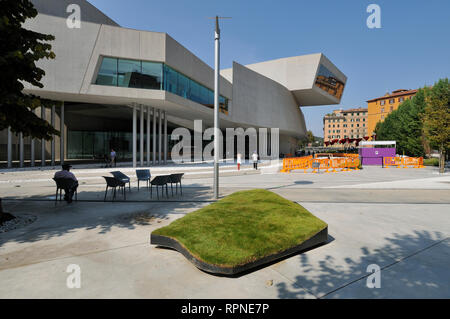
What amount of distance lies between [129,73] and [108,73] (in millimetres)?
1629

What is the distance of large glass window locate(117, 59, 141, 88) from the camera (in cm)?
2061

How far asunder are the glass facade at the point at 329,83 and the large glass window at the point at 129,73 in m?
37.5

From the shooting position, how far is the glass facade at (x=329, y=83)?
159 ft

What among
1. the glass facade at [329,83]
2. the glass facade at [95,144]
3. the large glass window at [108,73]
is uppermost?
the glass facade at [329,83]

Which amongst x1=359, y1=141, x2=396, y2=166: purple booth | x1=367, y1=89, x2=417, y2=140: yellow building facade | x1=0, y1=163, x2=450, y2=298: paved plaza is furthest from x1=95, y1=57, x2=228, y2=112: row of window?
x1=367, y1=89, x2=417, y2=140: yellow building facade

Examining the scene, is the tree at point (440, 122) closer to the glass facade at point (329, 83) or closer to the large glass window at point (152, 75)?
the large glass window at point (152, 75)

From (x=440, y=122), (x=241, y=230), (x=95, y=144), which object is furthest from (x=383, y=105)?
(x=241, y=230)

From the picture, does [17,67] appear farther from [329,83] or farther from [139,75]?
[329,83]

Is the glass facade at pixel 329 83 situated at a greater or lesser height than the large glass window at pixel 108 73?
greater

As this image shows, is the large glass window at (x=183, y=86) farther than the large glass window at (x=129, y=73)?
A: Yes

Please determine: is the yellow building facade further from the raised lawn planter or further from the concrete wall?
the raised lawn planter

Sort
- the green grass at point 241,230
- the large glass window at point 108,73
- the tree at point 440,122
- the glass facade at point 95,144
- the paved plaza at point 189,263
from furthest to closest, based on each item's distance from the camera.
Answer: the glass facade at point 95,144
the large glass window at point 108,73
the tree at point 440,122
the green grass at point 241,230
the paved plaza at point 189,263

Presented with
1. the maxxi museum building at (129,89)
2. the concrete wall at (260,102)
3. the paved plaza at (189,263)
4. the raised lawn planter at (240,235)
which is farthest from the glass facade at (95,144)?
the raised lawn planter at (240,235)

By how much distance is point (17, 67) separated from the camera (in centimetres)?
547
